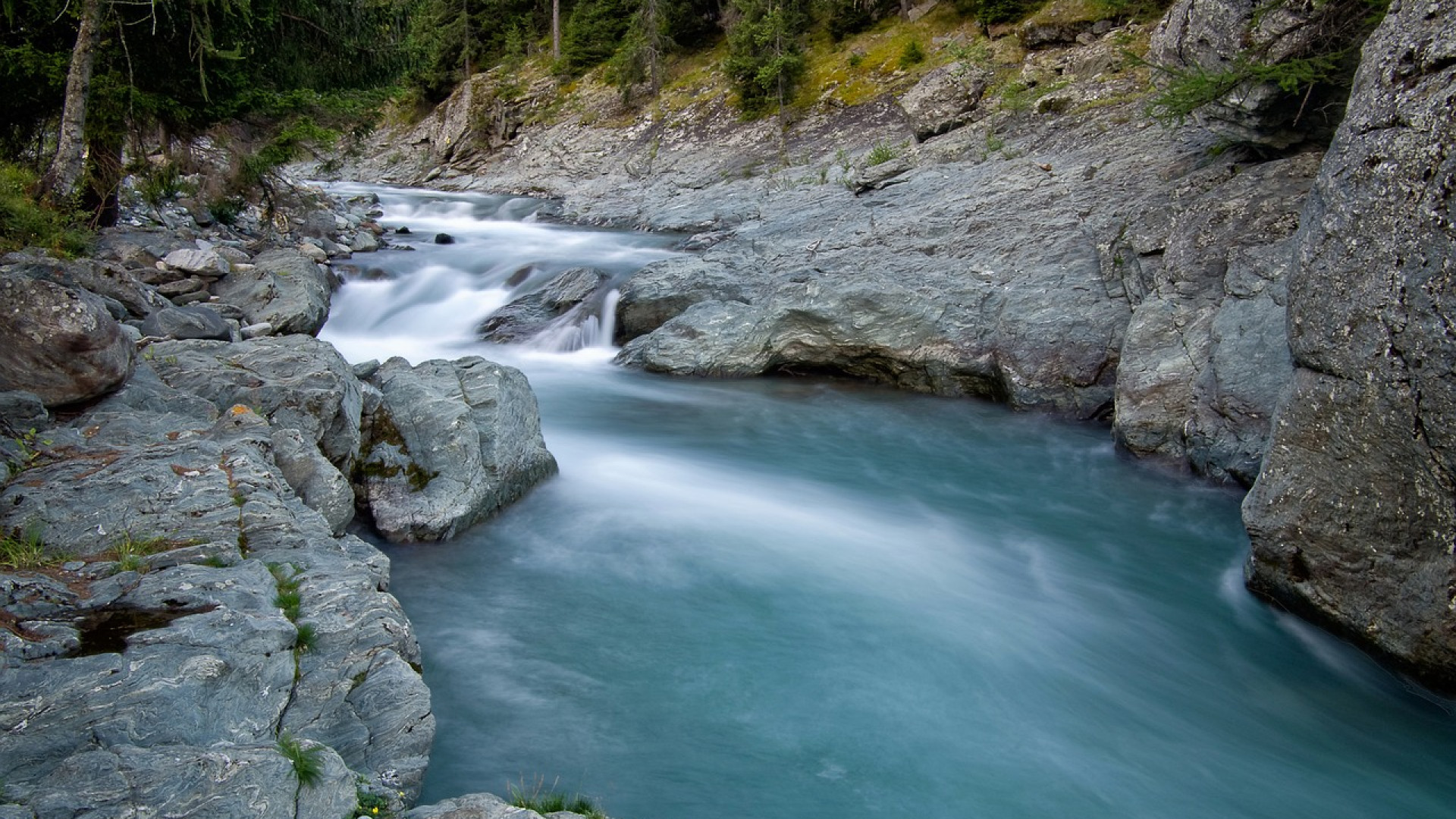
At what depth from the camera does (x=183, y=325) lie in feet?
28.3

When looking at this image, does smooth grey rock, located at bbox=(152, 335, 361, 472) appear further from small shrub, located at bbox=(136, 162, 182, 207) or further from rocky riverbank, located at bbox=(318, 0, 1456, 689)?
small shrub, located at bbox=(136, 162, 182, 207)

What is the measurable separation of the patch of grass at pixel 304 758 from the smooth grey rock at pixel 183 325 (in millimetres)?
6292

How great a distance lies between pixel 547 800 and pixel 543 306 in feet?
38.9

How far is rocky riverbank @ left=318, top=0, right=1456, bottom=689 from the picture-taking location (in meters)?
5.39

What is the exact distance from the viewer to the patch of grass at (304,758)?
3.21m

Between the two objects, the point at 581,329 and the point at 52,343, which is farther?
the point at 581,329

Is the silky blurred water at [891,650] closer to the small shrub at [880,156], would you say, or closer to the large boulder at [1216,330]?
the large boulder at [1216,330]

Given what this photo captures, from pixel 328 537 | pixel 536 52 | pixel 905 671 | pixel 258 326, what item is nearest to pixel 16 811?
pixel 328 537

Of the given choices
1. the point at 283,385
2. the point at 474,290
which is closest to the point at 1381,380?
the point at 283,385

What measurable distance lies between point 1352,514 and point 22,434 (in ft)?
27.5

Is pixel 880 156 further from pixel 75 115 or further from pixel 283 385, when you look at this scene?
pixel 283 385

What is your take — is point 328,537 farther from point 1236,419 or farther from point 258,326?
point 1236,419

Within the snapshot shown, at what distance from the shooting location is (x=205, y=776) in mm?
2996

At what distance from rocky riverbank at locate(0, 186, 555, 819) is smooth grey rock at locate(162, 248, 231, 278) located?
92.3 inches
